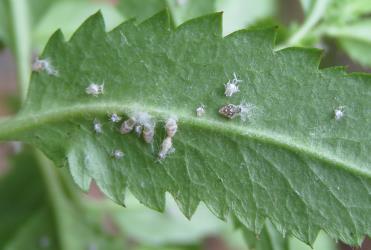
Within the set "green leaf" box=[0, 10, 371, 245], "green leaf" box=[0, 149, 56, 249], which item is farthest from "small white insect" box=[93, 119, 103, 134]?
"green leaf" box=[0, 149, 56, 249]

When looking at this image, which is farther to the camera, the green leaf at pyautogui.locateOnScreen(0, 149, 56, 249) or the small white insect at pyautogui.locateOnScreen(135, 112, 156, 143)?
the green leaf at pyautogui.locateOnScreen(0, 149, 56, 249)

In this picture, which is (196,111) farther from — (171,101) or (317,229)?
(317,229)

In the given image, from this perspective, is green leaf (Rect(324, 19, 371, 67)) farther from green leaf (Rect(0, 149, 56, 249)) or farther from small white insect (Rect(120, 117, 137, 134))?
green leaf (Rect(0, 149, 56, 249))

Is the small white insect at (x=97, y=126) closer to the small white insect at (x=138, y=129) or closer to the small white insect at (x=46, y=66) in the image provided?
the small white insect at (x=138, y=129)

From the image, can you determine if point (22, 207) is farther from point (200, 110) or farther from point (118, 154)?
point (200, 110)

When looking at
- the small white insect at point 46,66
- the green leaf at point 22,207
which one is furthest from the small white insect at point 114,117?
the green leaf at point 22,207

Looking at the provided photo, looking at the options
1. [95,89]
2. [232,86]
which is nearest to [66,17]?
[95,89]
